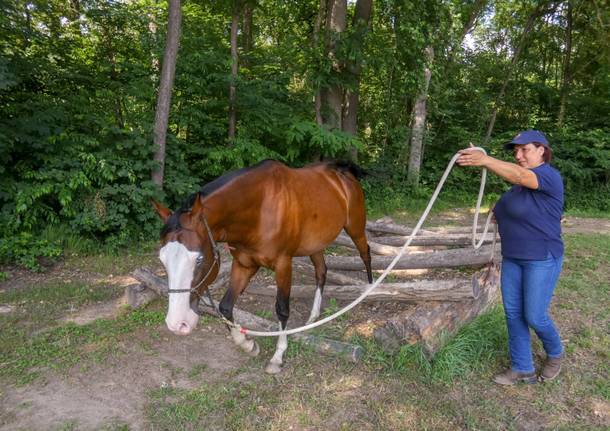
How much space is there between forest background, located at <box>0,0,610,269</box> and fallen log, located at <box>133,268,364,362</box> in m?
2.47

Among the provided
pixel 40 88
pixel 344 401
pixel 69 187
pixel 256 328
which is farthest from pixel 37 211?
pixel 344 401

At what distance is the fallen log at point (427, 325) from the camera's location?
11.8ft

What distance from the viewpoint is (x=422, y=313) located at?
3.75 m

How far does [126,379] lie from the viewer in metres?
3.45

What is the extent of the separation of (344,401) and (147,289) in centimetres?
296

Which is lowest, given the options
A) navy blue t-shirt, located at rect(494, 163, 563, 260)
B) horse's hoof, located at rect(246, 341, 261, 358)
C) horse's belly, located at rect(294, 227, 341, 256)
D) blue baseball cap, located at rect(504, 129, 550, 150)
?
horse's hoof, located at rect(246, 341, 261, 358)

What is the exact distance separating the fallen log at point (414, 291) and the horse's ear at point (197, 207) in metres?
2.38

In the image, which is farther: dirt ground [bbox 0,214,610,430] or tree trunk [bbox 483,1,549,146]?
tree trunk [bbox 483,1,549,146]

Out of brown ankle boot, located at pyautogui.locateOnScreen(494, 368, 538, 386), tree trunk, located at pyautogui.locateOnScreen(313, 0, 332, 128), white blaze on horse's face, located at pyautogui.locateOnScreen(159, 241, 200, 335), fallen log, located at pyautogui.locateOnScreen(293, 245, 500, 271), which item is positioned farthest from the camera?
tree trunk, located at pyautogui.locateOnScreen(313, 0, 332, 128)

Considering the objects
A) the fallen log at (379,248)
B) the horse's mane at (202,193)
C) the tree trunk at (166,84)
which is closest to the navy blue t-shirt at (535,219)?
the horse's mane at (202,193)

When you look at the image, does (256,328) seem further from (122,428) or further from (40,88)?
(40,88)

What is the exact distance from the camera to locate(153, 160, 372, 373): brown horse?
2.55 meters

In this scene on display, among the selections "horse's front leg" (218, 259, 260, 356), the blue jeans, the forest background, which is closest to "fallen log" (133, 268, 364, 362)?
"horse's front leg" (218, 259, 260, 356)

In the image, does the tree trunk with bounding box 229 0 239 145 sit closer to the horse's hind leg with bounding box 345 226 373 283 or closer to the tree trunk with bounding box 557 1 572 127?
the horse's hind leg with bounding box 345 226 373 283
